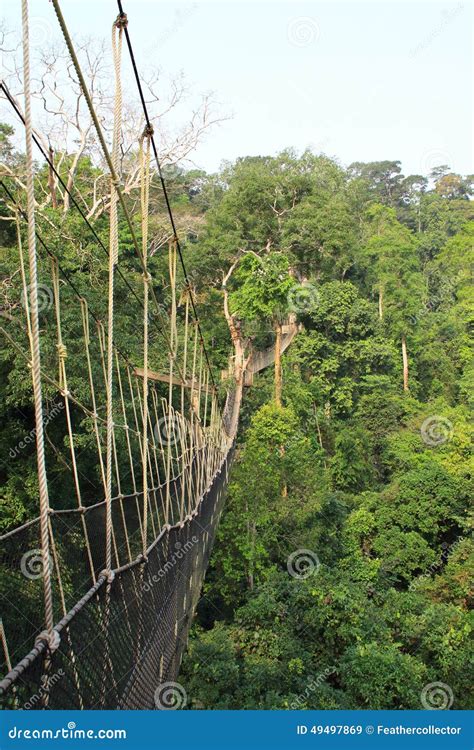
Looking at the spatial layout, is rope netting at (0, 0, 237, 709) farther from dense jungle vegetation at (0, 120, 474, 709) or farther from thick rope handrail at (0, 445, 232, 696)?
dense jungle vegetation at (0, 120, 474, 709)

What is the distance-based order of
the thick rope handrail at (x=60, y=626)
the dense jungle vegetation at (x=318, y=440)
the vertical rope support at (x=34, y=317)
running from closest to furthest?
the thick rope handrail at (x=60, y=626) → the vertical rope support at (x=34, y=317) → the dense jungle vegetation at (x=318, y=440)

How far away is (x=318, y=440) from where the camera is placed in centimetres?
1177

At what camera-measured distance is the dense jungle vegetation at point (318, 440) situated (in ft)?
20.7

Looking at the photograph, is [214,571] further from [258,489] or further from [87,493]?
[87,493]

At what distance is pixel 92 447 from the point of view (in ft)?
20.3

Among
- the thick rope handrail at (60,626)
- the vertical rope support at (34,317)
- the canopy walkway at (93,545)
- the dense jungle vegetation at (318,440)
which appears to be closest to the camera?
the thick rope handrail at (60,626)

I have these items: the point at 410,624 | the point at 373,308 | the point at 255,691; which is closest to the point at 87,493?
the point at 255,691

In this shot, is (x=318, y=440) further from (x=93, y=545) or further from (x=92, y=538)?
(x=92, y=538)

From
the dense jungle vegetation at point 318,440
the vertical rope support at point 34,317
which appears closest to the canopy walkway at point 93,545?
the vertical rope support at point 34,317

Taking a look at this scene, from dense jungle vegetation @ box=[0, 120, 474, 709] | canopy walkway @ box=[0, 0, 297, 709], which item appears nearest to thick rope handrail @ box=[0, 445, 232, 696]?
canopy walkway @ box=[0, 0, 297, 709]

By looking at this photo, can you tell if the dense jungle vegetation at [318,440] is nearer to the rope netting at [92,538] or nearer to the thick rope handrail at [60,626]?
the rope netting at [92,538]

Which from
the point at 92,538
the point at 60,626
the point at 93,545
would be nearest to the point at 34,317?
the point at 60,626

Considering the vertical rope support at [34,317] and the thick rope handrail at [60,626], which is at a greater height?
the vertical rope support at [34,317]
